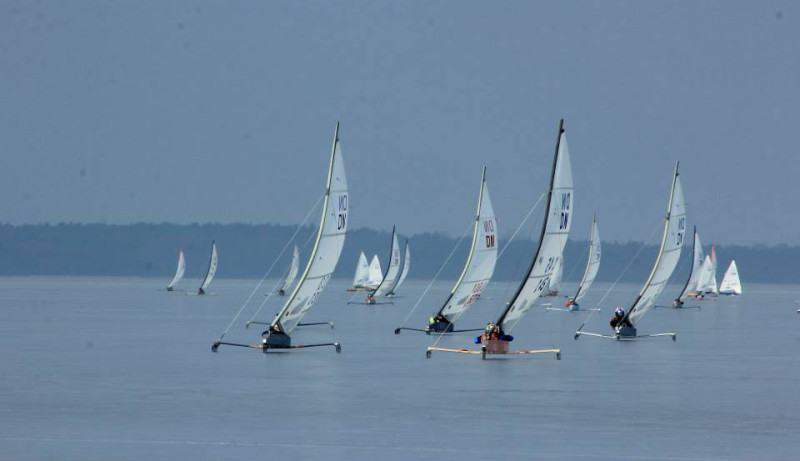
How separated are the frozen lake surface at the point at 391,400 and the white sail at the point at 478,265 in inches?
104

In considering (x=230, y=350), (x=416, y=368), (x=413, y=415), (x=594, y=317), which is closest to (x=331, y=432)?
(x=413, y=415)

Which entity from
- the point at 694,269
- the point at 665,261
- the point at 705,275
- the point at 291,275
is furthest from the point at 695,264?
the point at 665,261

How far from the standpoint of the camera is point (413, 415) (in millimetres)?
33188

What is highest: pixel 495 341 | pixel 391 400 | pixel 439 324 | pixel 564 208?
pixel 564 208

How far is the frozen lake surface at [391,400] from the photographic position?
27141 millimetres

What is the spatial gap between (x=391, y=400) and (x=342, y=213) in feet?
57.8

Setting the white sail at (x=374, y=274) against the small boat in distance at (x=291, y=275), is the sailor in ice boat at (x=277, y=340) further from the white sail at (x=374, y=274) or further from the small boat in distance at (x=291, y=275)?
the white sail at (x=374, y=274)

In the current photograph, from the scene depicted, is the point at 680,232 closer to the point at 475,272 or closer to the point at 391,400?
the point at 475,272

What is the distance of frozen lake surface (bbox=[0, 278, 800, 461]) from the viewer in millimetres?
27141

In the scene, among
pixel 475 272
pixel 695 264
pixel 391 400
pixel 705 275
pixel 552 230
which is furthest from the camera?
pixel 705 275

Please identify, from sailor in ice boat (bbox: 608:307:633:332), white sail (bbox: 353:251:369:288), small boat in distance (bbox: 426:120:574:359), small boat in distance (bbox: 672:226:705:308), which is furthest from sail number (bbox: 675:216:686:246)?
white sail (bbox: 353:251:369:288)

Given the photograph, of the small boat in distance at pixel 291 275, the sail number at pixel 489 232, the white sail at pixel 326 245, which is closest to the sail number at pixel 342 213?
the white sail at pixel 326 245

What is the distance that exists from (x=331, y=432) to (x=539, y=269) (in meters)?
22.6

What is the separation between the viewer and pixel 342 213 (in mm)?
53781
